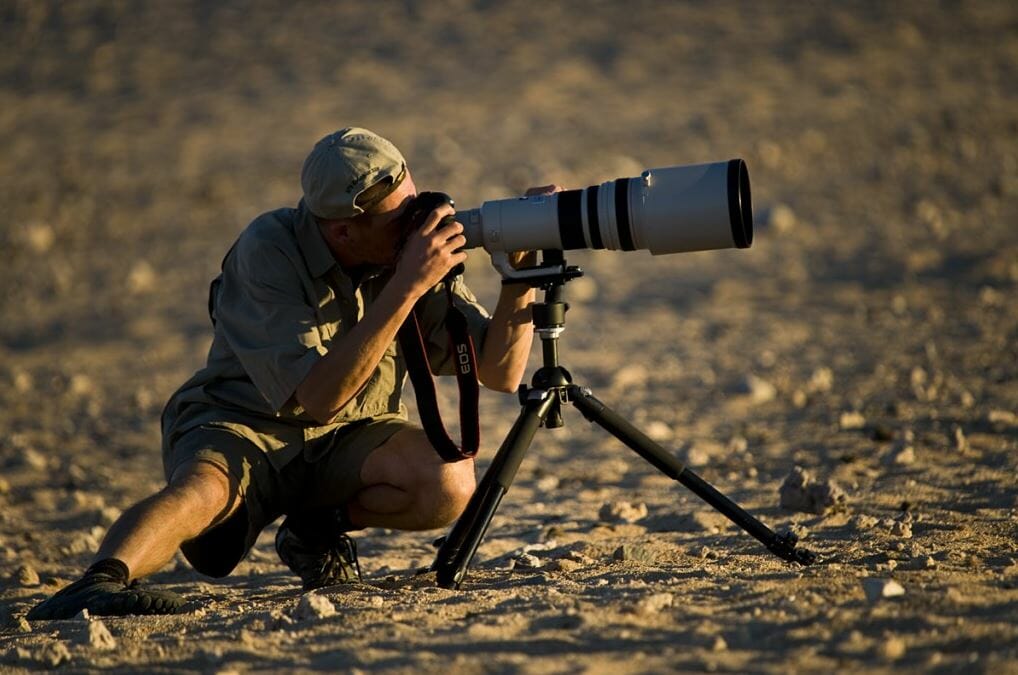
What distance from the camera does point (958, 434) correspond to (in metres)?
5.00

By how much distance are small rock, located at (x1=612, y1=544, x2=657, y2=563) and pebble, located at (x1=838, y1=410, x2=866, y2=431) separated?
78.7 inches

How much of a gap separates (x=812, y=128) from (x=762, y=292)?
12.4 feet

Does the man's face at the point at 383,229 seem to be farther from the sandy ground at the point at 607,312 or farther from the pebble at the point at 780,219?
the pebble at the point at 780,219

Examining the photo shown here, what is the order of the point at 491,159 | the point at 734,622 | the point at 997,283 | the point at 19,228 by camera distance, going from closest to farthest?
the point at 734,622, the point at 997,283, the point at 19,228, the point at 491,159

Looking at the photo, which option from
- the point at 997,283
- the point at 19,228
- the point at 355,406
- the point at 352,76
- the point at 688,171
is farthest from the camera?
the point at 352,76

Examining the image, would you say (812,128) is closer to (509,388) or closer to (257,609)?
(509,388)

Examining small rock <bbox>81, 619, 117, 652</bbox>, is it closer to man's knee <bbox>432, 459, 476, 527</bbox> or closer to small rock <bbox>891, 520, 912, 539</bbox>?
man's knee <bbox>432, 459, 476, 527</bbox>

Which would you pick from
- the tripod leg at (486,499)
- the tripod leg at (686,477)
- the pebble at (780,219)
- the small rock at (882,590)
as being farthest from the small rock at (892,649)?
the pebble at (780,219)

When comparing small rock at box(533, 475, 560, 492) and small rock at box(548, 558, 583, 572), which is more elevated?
small rock at box(533, 475, 560, 492)

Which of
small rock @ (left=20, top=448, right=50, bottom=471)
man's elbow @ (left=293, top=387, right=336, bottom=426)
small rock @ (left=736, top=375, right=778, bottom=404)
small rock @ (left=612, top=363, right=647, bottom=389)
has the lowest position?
small rock @ (left=20, top=448, right=50, bottom=471)

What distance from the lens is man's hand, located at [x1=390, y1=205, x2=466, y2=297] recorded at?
3250 mm

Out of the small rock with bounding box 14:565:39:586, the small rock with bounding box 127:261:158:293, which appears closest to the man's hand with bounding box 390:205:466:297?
the small rock with bounding box 14:565:39:586

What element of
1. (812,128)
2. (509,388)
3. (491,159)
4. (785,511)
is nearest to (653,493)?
(785,511)

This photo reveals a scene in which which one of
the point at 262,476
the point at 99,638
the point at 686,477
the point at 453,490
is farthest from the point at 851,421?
the point at 99,638
